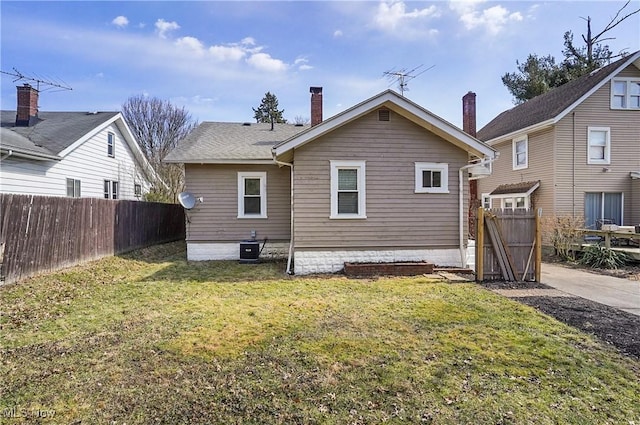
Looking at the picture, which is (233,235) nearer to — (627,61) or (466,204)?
(466,204)

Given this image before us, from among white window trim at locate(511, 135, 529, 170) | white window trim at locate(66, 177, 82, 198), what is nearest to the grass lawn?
white window trim at locate(66, 177, 82, 198)

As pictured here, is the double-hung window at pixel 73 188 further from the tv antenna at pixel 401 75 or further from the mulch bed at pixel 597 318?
the mulch bed at pixel 597 318

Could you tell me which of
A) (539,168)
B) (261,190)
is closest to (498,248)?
(261,190)

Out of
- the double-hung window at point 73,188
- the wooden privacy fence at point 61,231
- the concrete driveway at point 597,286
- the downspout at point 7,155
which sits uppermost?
the downspout at point 7,155

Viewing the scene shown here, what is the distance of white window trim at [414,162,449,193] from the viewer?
30.9 ft

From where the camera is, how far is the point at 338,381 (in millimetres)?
3473

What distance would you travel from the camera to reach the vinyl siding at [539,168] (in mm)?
14484

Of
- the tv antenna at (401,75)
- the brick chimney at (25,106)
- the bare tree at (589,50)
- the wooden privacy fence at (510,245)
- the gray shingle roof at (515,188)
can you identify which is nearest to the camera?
the wooden privacy fence at (510,245)

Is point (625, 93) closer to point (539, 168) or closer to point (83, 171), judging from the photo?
point (539, 168)

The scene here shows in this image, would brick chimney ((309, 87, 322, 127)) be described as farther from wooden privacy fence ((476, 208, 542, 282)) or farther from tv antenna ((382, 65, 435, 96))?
wooden privacy fence ((476, 208, 542, 282))

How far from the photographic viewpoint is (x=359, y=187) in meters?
9.31

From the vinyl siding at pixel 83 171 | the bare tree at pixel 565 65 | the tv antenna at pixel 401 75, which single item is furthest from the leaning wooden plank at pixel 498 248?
the bare tree at pixel 565 65

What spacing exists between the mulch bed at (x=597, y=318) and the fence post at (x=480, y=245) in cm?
145

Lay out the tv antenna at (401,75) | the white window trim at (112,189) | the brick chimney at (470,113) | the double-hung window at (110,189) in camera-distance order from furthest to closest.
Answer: the white window trim at (112,189) → the double-hung window at (110,189) → the tv antenna at (401,75) → the brick chimney at (470,113)
